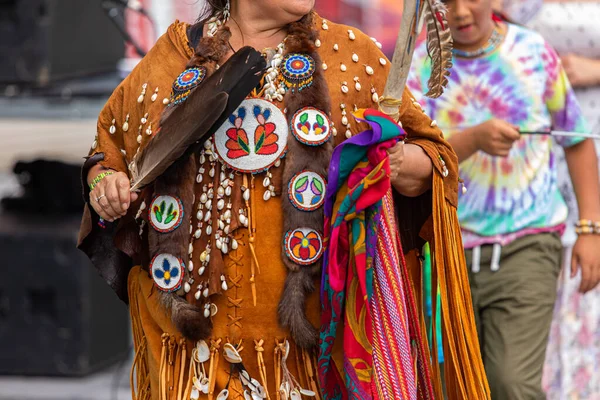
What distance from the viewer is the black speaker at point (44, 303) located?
5711 mm

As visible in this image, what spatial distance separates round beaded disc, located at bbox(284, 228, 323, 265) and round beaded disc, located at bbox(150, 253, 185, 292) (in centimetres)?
27

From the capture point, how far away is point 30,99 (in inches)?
218

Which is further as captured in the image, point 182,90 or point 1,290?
point 1,290

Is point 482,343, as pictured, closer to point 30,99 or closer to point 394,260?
point 394,260

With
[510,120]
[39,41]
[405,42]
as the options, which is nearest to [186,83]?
[405,42]

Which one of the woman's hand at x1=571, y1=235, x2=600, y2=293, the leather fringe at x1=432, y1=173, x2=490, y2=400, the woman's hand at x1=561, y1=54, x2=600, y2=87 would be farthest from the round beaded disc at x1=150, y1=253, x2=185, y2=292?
the woman's hand at x1=561, y1=54, x2=600, y2=87

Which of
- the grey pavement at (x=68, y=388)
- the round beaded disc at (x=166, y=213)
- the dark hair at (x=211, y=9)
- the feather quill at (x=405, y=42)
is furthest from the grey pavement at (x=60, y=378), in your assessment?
the feather quill at (x=405, y=42)

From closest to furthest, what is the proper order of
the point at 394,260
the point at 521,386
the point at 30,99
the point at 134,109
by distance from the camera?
the point at 394,260
the point at 134,109
the point at 521,386
the point at 30,99

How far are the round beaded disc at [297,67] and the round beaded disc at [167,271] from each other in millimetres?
529

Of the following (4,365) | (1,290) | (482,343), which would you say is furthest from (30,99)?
(482,343)

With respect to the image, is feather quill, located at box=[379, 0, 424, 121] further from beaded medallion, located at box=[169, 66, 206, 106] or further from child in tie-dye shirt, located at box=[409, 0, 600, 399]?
child in tie-dye shirt, located at box=[409, 0, 600, 399]

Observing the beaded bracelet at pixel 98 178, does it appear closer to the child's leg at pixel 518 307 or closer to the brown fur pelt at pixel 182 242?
the brown fur pelt at pixel 182 242

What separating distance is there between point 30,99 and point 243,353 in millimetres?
3175

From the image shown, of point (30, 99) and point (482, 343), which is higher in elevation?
point (30, 99)
